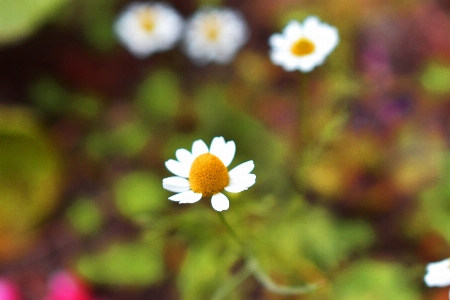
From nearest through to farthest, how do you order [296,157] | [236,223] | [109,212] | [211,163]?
[211,163] → [236,223] → [296,157] → [109,212]

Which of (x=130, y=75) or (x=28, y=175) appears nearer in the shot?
(x=28, y=175)

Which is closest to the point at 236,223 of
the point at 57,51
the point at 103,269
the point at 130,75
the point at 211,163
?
the point at 211,163

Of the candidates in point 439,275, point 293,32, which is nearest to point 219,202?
point 439,275

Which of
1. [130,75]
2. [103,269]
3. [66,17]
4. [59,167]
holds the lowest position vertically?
[103,269]

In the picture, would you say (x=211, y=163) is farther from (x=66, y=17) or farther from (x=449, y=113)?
(x=66, y=17)

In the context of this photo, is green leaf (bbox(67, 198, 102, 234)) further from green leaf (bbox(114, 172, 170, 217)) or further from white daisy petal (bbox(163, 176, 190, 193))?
white daisy petal (bbox(163, 176, 190, 193))

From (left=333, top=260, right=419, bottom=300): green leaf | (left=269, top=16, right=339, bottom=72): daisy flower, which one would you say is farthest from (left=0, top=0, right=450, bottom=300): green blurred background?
(left=269, top=16, right=339, bottom=72): daisy flower

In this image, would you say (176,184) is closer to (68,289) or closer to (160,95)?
(68,289)

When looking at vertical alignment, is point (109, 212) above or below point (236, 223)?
above
